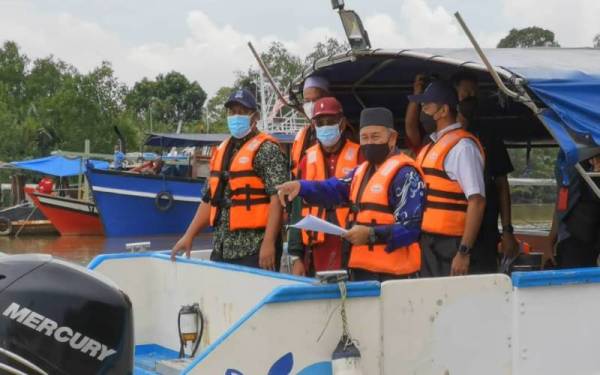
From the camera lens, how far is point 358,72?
18.8 ft

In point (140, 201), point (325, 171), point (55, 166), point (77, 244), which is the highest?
point (325, 171)

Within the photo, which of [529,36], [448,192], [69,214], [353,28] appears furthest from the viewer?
[529,36]

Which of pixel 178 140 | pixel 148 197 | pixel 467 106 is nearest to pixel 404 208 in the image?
pixel 467 106

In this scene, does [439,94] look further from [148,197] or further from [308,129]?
[148,197]

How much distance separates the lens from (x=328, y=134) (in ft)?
14.9

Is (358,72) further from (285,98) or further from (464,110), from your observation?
(464,110)

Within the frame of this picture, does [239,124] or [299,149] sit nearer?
[239,124]

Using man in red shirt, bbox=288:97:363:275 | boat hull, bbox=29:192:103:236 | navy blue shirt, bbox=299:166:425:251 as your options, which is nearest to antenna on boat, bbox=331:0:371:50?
man in red shirt, bbox=288:97:363:275

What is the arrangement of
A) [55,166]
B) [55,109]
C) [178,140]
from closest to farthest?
[178,140] < [55,166] < [55,109]

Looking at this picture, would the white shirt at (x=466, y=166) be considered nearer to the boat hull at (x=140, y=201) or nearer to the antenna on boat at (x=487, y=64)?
the antenna on boat at (x=487, y=64)

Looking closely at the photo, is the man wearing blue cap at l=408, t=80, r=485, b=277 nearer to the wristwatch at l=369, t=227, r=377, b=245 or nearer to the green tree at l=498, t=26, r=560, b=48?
the wristwatch at l=369, t=227, r=377, b=245

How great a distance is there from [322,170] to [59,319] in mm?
2342

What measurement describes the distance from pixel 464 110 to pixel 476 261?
90 centimetres

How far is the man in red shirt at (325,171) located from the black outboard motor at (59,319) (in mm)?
1904
